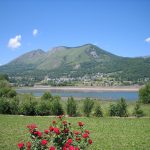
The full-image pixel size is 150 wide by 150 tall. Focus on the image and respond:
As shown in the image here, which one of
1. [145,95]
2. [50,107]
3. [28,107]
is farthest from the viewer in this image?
[145,95]

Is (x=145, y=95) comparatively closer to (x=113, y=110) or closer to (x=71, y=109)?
(x=113, y=110)

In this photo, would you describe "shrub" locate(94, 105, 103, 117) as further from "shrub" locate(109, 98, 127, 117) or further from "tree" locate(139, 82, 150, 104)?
"tree" locate(139, 82, 150, 104)

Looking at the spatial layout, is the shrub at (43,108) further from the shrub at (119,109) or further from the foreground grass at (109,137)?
the foreground grass at (109,137)

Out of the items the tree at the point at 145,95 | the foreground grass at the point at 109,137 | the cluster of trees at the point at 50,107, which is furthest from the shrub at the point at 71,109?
the tree at the point at 145,95

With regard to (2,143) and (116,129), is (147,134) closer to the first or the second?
(116,129)

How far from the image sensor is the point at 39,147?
31.0 ft

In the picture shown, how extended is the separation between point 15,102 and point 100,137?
20.1 meters

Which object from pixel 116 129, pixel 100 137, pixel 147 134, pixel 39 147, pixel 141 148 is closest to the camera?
pixel 39 147

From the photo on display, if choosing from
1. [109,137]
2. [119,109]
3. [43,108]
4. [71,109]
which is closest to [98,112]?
[119,109]

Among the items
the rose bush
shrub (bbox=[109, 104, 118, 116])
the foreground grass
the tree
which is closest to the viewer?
the rose bush

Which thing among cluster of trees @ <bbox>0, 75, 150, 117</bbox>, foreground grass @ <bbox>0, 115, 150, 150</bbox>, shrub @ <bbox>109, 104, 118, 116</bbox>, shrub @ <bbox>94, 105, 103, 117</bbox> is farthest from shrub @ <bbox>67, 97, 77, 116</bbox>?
foreground grass @ <bbox>0, 115, 150, 150</bbox>

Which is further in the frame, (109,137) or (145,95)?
(145,95)

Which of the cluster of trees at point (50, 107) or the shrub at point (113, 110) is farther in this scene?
the cluster of trees at point (50, 107)

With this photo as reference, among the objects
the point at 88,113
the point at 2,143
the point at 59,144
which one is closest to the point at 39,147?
the point at 59,144
